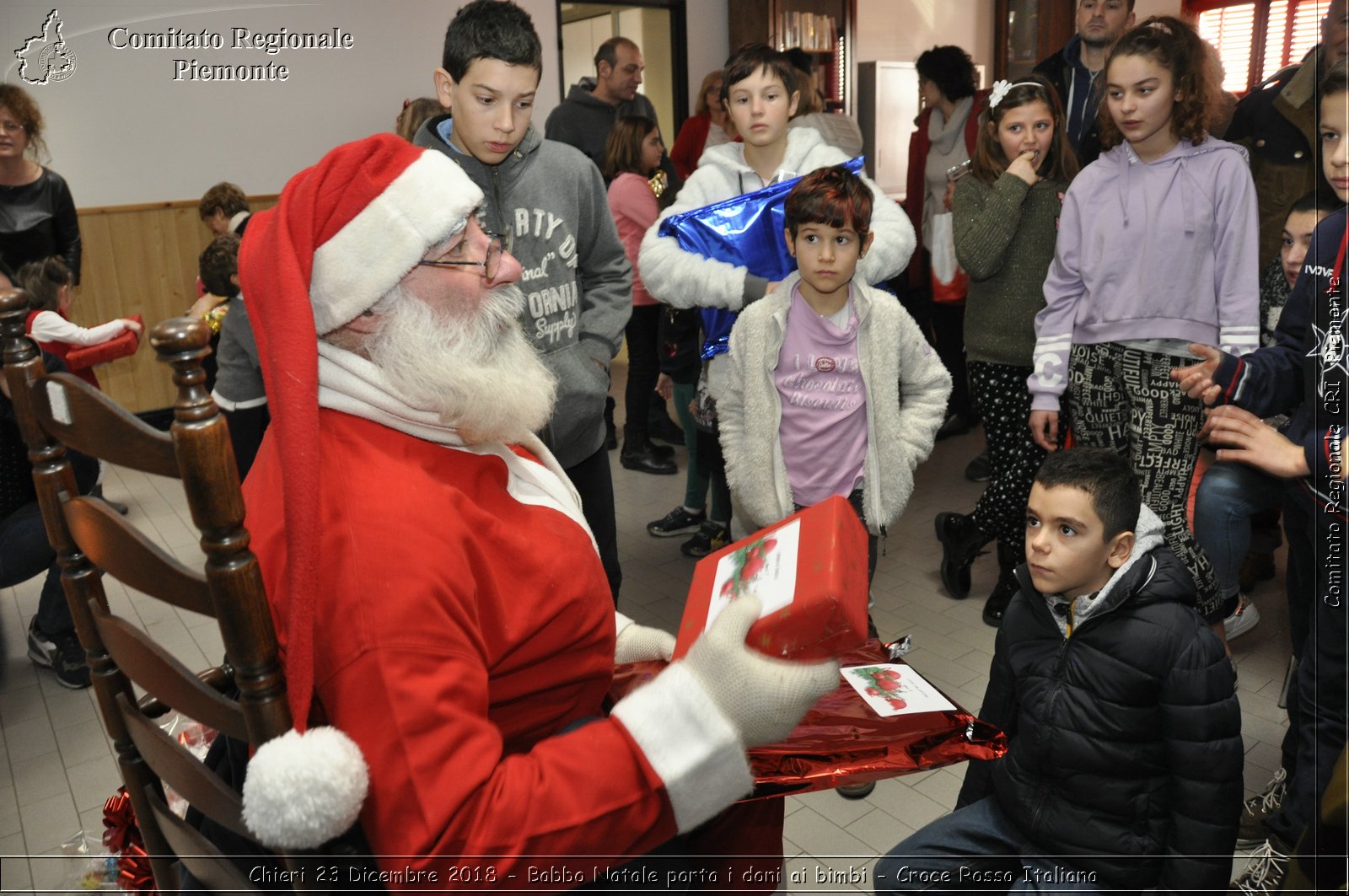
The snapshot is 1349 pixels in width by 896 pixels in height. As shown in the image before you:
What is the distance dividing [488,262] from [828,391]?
4.44 ft

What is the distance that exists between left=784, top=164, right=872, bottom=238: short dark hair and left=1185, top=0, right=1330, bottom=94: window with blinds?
5.71m

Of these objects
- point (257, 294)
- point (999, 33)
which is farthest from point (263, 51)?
point (999, 33)

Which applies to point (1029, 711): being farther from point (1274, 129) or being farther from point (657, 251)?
point (1274, 129)

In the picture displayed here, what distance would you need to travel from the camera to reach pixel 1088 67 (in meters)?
3.55

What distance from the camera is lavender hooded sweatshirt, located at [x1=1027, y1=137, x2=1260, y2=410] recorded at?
2.60 metres

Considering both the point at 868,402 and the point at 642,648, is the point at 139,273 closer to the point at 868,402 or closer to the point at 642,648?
the point at 868,402

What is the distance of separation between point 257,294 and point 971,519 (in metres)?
2.63

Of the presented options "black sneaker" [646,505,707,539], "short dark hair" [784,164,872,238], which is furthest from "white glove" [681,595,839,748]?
"black sneaker" [646,505,707,539]

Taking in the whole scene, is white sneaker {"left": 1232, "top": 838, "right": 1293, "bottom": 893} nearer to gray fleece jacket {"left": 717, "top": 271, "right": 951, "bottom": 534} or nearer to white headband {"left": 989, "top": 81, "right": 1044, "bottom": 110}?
gray fleece jacket {"left": 717, "top": 271, "right": 951, "bottom": 534}

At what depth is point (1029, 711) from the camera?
1.79 meters

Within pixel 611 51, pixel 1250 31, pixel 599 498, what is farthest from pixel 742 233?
pixel 1250 31

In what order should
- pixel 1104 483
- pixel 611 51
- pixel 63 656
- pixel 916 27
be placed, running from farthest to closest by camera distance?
pixel 916 27, pixel 611 51, pixel 63 656, pixel 1104 483

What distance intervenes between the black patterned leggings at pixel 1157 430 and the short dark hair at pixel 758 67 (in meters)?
1.15

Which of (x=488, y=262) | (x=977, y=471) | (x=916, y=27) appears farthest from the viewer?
(x=916, y=27)
